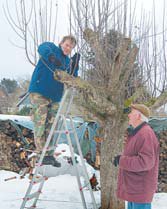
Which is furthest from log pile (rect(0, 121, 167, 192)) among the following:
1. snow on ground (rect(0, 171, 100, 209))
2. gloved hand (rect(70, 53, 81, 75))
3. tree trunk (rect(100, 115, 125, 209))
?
gloved hand (rect(70, 53, 81, 75))

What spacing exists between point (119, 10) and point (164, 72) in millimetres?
1243

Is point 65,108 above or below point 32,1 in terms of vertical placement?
below

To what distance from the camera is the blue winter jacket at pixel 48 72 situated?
3.85 m

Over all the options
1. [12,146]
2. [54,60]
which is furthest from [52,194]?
[54,60]

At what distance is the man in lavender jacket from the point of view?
9.40 ft

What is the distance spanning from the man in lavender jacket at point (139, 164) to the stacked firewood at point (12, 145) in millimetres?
4278

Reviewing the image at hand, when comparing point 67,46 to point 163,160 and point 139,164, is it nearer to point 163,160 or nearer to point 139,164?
point 139,164

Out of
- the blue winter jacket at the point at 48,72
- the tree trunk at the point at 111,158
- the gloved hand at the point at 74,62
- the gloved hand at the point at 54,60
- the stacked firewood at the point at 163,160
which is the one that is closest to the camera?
the gloved hand at the point at 54,60

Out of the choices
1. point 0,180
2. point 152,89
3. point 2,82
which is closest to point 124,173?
point 152,89

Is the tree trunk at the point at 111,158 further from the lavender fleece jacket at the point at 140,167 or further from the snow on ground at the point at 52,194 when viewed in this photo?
the lavender fleece jacket at the point at 140,167

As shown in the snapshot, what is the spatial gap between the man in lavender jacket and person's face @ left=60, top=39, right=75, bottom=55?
4.15 feet

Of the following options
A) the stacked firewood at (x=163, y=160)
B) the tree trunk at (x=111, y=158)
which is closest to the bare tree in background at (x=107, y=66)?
the tree trunk at (x=111, y=158)

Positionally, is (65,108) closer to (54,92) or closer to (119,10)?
(54,92)

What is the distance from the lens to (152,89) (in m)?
5.29
